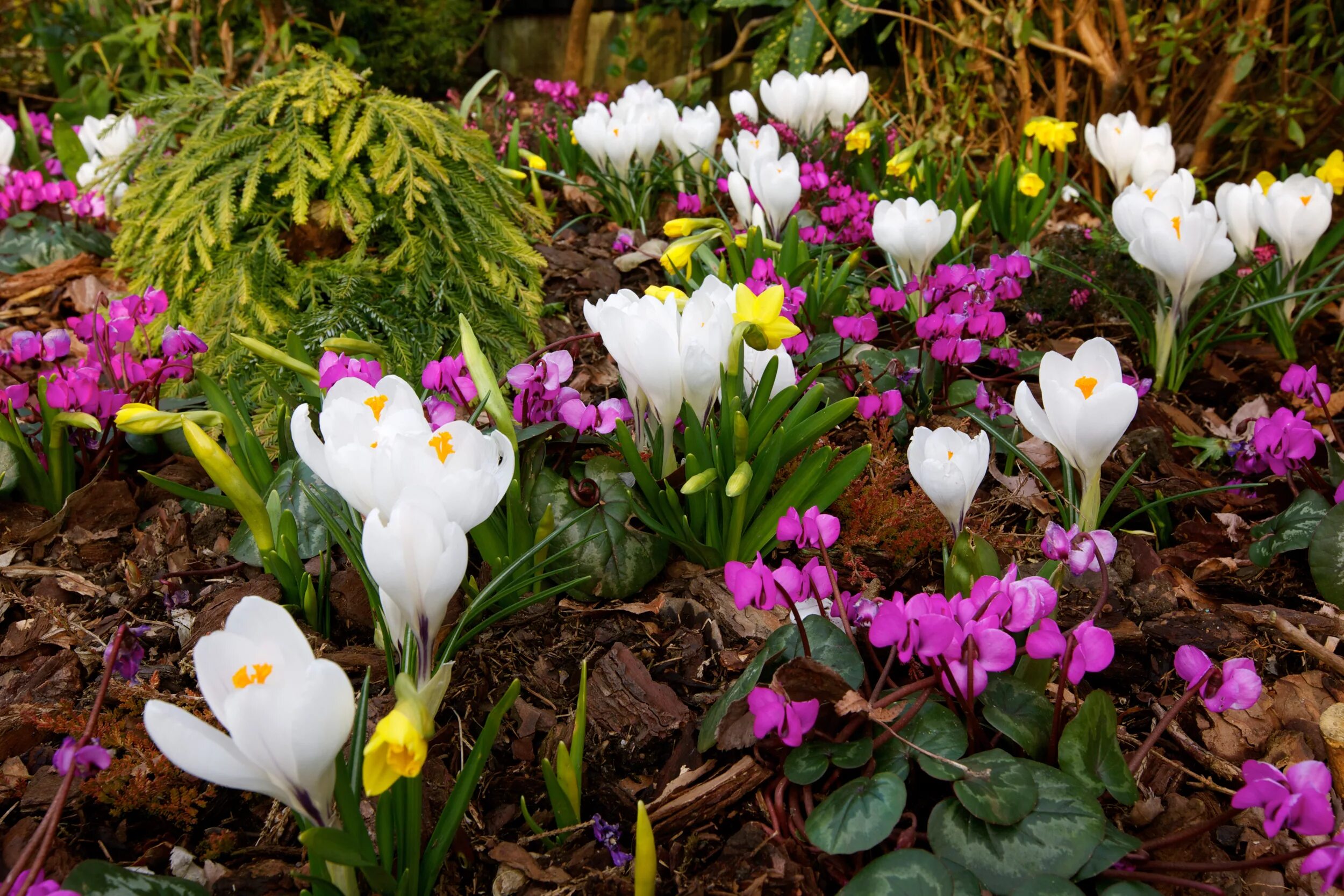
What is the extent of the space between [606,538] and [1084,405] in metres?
0.79

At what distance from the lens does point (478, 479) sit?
1083 millimetres

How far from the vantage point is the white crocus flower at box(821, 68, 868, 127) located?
368 cm

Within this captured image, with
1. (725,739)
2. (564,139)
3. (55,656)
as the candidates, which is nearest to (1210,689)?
(725,739)

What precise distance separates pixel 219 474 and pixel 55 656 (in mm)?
429

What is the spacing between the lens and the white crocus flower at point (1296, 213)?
2336 millimetres

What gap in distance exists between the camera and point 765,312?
1.47 meters

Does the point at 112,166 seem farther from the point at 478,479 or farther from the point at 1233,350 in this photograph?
the point at 1233,350

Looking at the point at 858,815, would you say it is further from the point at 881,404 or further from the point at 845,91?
the point at 845,91

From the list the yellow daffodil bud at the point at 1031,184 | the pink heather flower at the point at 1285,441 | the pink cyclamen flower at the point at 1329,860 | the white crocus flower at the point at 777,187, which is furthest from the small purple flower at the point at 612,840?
the yellow daffodil bud at the point at 1031,184

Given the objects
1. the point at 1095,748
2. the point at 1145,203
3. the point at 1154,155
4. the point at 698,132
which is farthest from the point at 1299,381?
the point at 698,132

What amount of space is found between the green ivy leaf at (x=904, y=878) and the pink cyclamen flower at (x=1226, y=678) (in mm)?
380

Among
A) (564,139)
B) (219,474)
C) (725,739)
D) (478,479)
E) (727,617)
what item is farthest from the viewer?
(564,139)

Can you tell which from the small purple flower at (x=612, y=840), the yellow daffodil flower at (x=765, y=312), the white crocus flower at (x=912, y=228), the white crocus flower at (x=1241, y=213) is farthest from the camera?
the white crocus flower at (x=1241, y=213)

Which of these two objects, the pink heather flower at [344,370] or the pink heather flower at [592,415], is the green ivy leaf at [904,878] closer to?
the pink heather flower at [592,415]
